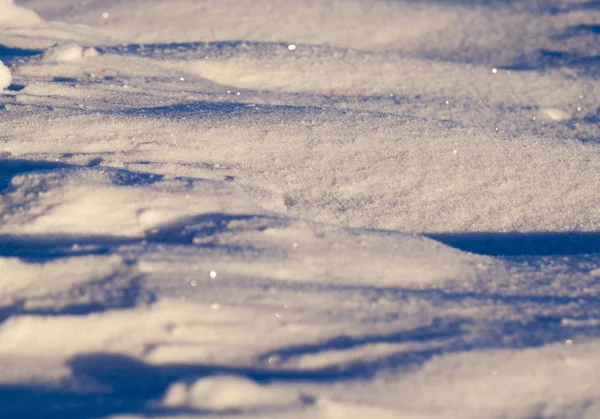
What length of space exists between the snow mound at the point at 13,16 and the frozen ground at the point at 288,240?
321 millimetres

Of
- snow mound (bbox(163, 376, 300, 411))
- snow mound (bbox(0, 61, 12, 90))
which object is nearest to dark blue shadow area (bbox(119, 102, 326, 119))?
snow mound (bbox(0, 61, 12, 90))

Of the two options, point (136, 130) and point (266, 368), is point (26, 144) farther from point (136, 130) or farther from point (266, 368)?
point (266, 368)

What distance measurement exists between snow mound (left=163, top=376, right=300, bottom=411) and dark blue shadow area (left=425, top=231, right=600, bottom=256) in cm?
136

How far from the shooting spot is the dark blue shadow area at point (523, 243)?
277cm

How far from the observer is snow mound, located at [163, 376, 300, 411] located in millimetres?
1611

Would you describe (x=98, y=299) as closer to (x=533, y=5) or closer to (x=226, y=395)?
(x=226, y=395)

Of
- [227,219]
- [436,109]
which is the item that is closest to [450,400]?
[227,219]

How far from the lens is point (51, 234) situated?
221cm

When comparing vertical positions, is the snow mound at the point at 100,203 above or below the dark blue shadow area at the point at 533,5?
below

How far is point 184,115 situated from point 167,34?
118 inches

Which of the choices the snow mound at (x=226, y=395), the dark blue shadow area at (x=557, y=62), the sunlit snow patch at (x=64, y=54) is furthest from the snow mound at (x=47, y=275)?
the dark blue shadow area at (x=557, y=62)

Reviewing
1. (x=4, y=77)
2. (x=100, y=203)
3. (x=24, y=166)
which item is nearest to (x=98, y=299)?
(x=100, y=203)

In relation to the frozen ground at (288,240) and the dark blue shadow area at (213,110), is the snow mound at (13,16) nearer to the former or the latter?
the frozen ground at (288,240)

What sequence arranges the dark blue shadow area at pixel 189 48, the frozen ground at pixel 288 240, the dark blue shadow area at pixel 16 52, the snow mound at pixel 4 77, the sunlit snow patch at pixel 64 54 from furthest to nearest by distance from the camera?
the dark blue shadow area at pixel 189 48 < the dark blue shadow area at pixel 16 52 < the sunlit snow patch at pixel 64 54 < the snow mound at pixel 4 77 < the frozen ground at pixel 288 240
